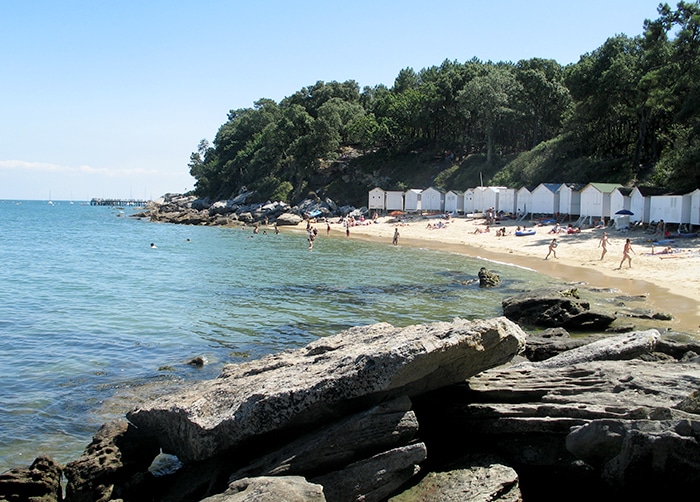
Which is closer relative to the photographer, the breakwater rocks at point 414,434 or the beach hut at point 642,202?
the breakwater rocks at point 414,434

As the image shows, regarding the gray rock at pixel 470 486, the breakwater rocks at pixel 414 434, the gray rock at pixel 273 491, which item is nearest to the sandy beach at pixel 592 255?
the breakwater rocks at pixel 414 434

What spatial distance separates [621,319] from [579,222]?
36.2 m

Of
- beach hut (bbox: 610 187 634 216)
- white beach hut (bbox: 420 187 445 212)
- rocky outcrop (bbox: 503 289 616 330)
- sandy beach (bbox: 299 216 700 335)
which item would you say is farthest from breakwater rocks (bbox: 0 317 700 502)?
white beach hut (bbox: 420 187 445 212)

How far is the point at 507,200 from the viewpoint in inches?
2660

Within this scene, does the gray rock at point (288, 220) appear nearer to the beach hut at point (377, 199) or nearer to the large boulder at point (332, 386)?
the beach hut at point (377, 199)

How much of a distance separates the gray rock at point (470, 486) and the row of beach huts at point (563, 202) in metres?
42.5

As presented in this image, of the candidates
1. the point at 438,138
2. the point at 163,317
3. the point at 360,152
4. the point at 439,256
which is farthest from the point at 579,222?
the point at 360,152

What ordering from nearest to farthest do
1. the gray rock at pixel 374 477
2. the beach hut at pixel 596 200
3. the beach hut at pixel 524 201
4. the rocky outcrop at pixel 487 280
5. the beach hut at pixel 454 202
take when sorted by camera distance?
the gray rock at pixel 374 477, the rocky outcrop at pixel 487 280, the beach hut at pixel 596 200, the beach hut at pixel 524 201, the beach hut at pixel 454 202

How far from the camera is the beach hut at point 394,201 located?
8325 centimetres

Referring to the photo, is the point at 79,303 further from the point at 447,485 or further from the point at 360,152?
the point at 360,152

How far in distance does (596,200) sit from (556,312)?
3779cm

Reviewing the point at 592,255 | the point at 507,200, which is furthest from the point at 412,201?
the point at 592,255

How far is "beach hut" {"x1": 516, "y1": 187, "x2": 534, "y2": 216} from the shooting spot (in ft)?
209

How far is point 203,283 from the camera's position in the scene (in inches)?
1254
